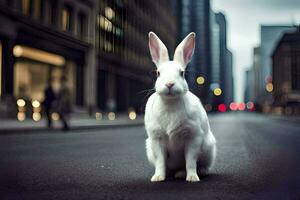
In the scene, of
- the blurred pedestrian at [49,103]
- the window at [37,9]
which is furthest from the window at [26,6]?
the blurred pedestrian at [49,103]

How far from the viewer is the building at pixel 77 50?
2888 cm

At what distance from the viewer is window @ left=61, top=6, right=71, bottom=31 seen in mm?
37428

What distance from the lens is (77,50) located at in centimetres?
3891

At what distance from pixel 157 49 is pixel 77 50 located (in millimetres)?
34174

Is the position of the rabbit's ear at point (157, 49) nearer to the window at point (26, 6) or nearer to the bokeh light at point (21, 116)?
the bokeh light at point (21, 116)

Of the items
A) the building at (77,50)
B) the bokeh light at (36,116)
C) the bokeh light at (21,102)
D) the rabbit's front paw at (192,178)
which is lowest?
the rabbit's front paw at (192,178)

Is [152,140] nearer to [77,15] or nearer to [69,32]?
[69,32]

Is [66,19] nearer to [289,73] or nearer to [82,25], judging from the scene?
[82,25]

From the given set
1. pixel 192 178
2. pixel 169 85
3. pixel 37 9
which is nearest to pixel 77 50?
pixel 37 9

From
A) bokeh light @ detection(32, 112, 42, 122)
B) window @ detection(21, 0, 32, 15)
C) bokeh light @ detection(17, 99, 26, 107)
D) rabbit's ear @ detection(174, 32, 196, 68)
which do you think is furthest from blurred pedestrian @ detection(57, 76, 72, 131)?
rabbit's ear @ detection(174, 32, 196, 68)

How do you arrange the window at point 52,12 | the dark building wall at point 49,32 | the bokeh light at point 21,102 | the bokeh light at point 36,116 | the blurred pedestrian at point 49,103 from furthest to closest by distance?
the window at point 52,12, the bokeh light at point 36,116, the bokeh light at point 21,102, the dark building wall at point 49,32, the blurred pedestrian at point 49,103

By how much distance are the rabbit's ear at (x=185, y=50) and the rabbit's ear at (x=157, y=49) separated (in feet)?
0.40

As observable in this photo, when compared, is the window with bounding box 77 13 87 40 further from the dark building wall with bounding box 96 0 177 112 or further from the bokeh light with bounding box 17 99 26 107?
the bokeh light with bounding box 17 99 26 107

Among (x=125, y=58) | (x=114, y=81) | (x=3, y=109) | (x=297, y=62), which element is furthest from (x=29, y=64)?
(x=297, y=62)
